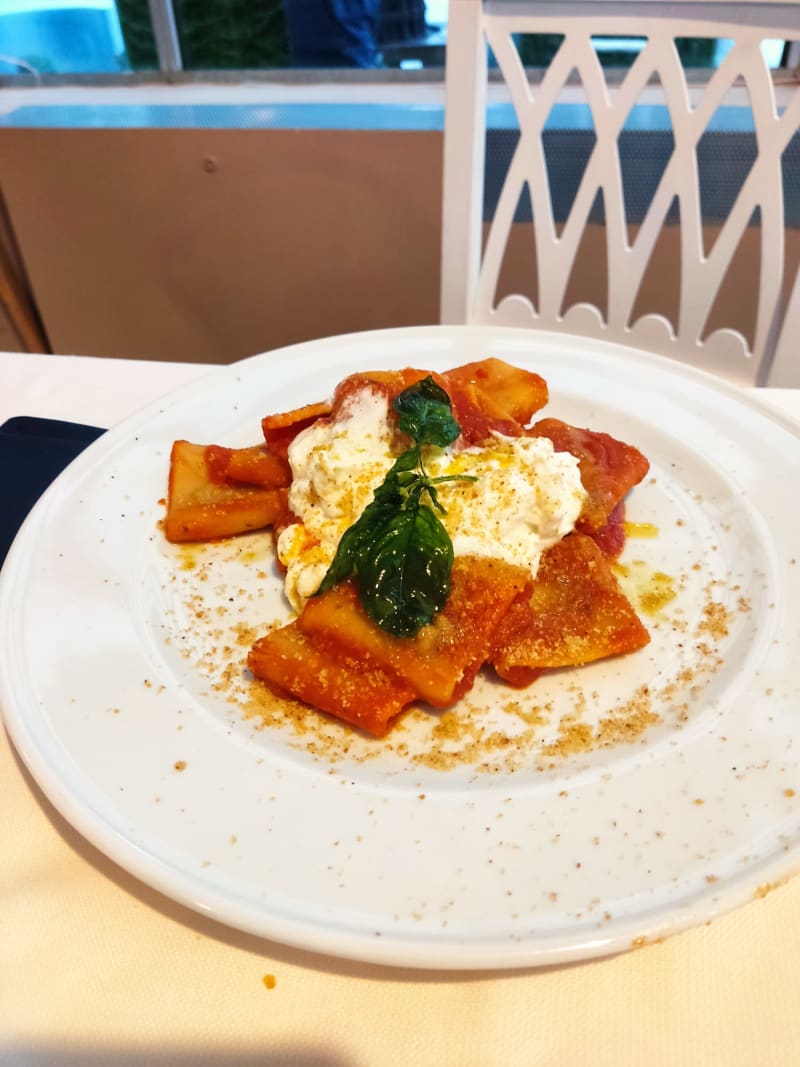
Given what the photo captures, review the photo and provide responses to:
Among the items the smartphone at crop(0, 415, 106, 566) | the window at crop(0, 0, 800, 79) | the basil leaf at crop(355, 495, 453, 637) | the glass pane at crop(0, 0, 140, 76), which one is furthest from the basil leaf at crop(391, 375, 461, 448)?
the glass pane at crop(0, 0, 140, 76)

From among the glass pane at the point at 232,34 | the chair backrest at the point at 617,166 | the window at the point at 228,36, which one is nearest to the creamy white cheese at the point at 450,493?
the chair backrest at the point at 617,166

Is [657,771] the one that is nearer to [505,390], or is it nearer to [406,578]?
[406,578]

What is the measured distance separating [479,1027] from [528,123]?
6.61 feet

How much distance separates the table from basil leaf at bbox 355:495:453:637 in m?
0.44

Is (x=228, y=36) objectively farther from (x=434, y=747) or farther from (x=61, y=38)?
(x=434, y=747)

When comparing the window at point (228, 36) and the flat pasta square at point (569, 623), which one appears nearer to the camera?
the flat pasta square at point (569, 623)

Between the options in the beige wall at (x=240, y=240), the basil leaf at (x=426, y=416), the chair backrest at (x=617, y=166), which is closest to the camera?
the basil leaf at (x=426, y=416)

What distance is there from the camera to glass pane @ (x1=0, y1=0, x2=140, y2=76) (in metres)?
3.14

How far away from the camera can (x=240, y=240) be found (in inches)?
130

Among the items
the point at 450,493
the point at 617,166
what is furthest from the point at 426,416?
the point at 617,166

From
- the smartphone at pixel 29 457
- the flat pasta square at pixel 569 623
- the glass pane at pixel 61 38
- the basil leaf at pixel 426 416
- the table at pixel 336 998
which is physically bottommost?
the table at pixel 336 998

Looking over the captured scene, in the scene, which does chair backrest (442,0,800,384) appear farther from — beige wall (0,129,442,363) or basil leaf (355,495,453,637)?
basil leaf (355,495,453,637)

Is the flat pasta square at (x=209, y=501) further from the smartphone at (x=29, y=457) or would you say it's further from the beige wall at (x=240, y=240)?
the beige wall at (x=240, y=240)

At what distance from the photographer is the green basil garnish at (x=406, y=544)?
1.10 m
